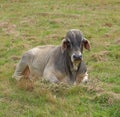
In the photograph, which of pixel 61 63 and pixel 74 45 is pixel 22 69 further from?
pixel 74 45

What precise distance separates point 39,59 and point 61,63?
0.96m

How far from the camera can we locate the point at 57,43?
1280cm

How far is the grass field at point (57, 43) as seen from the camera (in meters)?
7.11

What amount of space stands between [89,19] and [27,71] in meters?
8.63

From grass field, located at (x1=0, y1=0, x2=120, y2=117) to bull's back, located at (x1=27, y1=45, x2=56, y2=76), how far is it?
558 mm

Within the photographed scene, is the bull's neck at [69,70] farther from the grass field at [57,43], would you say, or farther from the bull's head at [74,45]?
the grass field at [57,43]

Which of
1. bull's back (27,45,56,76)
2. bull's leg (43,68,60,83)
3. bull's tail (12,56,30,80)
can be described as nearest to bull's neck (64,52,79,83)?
bull's leg (43,68,60,83)

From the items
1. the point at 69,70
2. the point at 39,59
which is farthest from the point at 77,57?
the point at 39,59

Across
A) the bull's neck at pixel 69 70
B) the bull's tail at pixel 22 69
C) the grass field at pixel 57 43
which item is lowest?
the grass field at pixel 57 43

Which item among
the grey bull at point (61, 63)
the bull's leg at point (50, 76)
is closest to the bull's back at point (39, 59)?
the grey bull at point (61, 63)

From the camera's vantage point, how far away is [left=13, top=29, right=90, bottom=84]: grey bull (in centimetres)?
789

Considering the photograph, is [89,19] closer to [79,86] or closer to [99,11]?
[99,11]

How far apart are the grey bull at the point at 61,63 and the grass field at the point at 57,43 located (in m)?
0.29

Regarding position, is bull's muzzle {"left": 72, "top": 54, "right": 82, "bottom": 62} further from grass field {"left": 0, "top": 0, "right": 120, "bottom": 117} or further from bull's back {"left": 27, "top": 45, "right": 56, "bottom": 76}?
bull's back {"left": 27, "top": 45, "right": 56, "bottom": 76}
